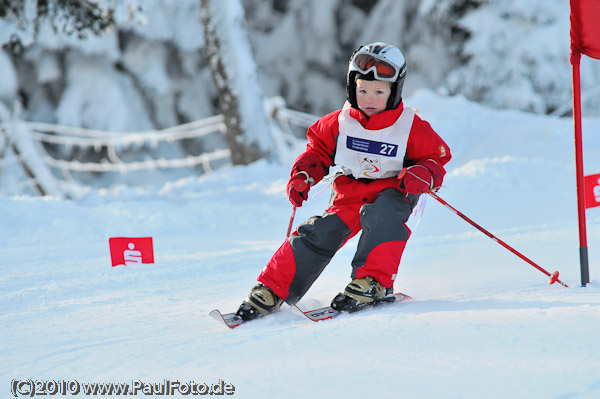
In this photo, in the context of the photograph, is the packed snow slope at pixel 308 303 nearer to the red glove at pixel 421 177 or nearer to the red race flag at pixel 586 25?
the red glove at pixel 421 177

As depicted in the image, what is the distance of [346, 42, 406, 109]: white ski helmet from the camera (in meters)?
2.31

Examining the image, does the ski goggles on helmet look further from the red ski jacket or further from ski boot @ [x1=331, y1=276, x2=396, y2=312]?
ski boot @ [x1=331, y1=276, x2=396, y2=312]

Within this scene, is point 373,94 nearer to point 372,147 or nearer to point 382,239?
point 372,147

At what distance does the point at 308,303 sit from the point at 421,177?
0.64 meters

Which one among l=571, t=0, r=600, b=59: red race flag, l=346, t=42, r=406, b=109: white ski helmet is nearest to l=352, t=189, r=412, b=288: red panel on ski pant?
l=346, t=42, r=406, b=109: white ski helmet

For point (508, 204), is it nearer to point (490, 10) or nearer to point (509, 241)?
point (509, 241)

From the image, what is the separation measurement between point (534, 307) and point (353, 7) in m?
10.8

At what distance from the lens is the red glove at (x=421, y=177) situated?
87.3 inches

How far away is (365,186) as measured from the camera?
7.91ft

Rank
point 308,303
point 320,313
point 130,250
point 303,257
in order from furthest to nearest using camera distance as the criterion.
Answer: point 130,250 → point 308,303 → point 303,257 → point 320,313

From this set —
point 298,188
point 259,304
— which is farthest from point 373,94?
point 259,304

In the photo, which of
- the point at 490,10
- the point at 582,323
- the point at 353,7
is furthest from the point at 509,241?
the point at 353,7

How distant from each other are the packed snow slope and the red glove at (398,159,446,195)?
40 centimetres

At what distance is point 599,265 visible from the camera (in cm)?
254
